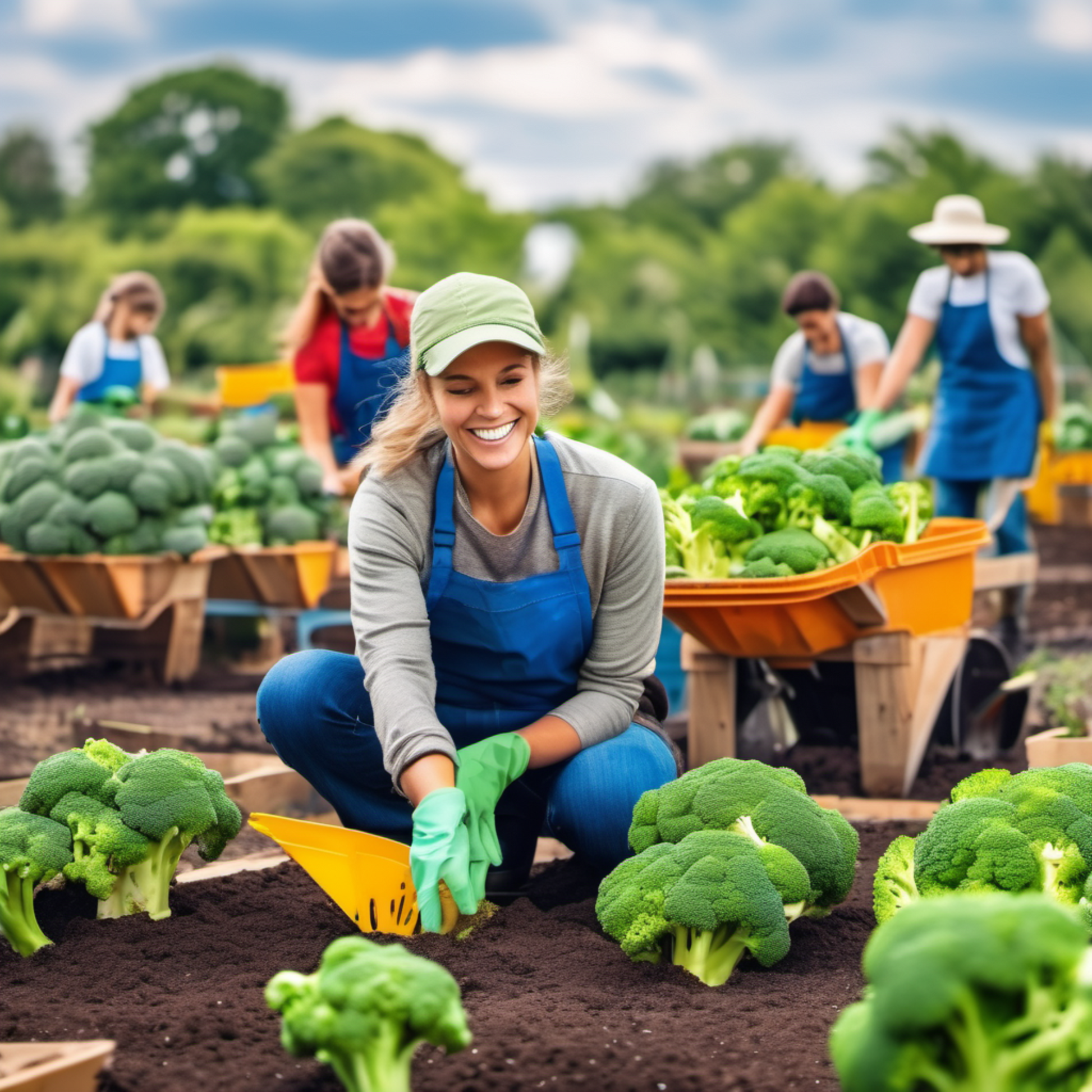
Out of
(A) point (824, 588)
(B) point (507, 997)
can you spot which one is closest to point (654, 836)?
(B) point (507, 997)

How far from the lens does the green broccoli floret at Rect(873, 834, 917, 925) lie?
102 inches

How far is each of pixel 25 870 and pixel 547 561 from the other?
1.18 metres

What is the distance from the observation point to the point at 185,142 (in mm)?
54469

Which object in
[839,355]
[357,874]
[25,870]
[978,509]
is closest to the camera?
[25,870]

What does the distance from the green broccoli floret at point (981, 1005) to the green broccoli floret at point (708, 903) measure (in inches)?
35.0

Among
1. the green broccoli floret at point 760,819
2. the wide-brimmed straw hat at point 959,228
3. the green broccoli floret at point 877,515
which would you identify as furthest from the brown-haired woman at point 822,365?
the green broccoli floret at point 760,819

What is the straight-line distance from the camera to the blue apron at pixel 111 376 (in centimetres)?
816

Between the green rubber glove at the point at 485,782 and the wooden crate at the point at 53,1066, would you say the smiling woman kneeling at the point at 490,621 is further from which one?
the wooden crate at the point at 53,1066

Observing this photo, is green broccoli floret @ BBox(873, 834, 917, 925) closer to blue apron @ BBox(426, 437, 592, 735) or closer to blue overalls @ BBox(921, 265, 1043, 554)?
blue apron @ BBox(426, 437, 592, 735)

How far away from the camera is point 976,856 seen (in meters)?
2.45

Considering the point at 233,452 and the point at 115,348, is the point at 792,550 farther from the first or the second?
the point at 115,348

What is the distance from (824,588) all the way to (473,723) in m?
1.14

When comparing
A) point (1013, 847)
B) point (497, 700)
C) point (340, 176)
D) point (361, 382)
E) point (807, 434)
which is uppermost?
point (340, 176)

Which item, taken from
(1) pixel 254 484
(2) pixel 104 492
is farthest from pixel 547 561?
(1) pixel 254 484
